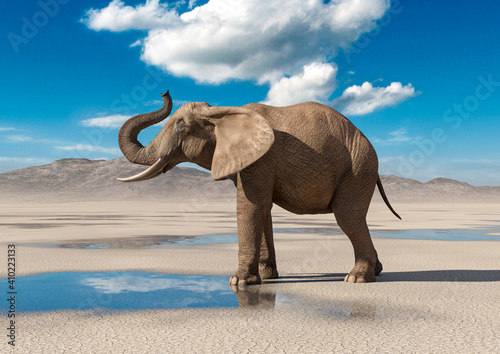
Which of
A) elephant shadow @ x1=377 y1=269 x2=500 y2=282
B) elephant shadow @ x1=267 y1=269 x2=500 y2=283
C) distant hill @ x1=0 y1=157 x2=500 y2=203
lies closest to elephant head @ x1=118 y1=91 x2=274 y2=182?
elephant shadow @ x1=267 y1=269 x2=500 y2=283

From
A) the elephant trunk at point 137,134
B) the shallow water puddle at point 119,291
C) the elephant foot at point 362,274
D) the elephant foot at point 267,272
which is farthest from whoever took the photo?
the elephant trunk at point 137,134

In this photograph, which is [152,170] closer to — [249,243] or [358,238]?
[249,243]

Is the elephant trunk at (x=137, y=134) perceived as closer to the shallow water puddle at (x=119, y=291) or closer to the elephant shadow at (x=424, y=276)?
the shallow water puddle at (x=119, y=291)

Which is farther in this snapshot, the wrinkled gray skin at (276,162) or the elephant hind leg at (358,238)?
the elephant hind leg at (358,238)

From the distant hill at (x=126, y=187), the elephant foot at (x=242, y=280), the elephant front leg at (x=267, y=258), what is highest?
the distant hill at (x=126, y=187)

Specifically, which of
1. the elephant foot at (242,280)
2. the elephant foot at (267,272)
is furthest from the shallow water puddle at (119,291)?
the elephant foot at (267,272)

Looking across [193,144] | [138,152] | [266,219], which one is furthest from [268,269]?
[138,152]

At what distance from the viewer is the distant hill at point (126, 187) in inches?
3627

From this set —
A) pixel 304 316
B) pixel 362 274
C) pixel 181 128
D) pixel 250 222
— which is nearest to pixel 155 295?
pixel 250 222

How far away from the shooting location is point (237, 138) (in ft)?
19.7

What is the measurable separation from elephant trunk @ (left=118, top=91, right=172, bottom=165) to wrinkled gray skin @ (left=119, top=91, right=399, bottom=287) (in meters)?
0.25

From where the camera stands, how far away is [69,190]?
102 metres

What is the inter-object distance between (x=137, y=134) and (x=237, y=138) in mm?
1950

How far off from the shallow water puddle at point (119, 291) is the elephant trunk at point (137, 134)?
1.62m
